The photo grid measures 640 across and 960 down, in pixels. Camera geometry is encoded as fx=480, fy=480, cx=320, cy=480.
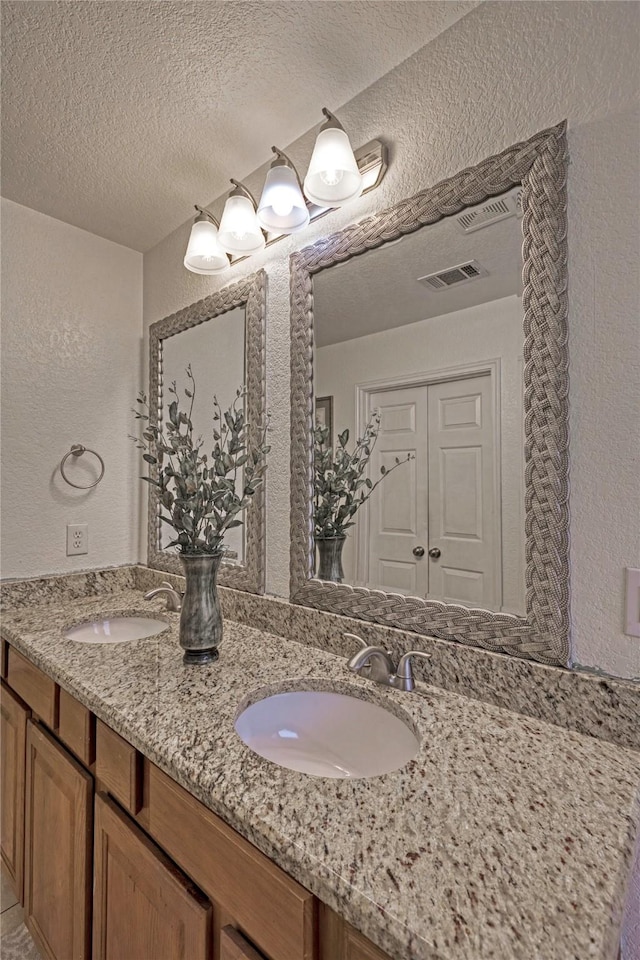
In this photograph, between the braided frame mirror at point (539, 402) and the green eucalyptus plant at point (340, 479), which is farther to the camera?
the green eucalyptus plant at point (340, 479)

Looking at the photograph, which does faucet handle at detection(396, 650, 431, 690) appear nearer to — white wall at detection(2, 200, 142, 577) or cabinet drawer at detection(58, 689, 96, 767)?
cabinet drawer at detection(58, 689, 96, 767)

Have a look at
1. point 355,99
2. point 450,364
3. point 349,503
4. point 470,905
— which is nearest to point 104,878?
point 470,905

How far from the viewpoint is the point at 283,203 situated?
4.47 feet

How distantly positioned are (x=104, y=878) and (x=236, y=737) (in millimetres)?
506

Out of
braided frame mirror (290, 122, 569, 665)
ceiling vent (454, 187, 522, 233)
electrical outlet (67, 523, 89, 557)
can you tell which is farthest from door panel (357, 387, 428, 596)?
electrical outlet (67, 523, 89, 557)

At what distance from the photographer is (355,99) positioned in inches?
52.9

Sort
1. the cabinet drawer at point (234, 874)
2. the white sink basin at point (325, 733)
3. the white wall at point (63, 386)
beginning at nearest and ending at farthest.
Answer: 1. the cabinet drawer at point (234, 874)
2. the white sink basin at point (325, 733)
3. the white wall at point (63, 386)

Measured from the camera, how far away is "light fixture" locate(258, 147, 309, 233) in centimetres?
135

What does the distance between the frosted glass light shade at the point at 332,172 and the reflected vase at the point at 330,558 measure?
925 mm

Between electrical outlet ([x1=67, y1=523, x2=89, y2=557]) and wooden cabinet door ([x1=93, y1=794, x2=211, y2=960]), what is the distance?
1.14m

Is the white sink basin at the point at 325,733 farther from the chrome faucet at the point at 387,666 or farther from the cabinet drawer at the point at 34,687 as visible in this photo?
the cabinet drawer at the point at 34,687

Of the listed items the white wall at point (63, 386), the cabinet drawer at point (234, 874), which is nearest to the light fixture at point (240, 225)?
the white wall at point (63, 386)

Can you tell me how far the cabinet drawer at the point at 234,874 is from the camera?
610 mm

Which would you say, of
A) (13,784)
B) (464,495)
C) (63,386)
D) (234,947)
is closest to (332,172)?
(464,495)
